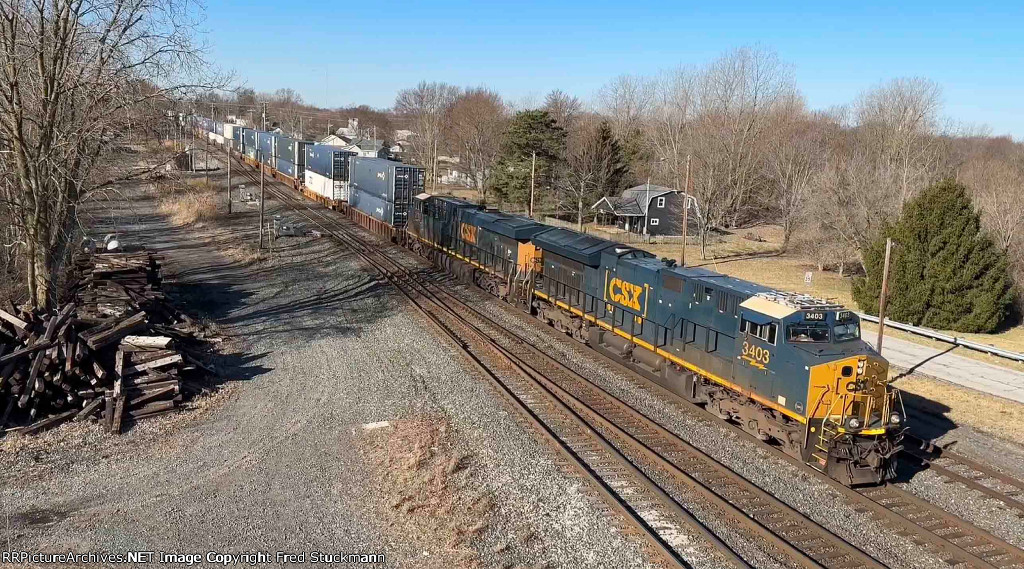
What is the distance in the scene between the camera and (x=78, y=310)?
20.4m

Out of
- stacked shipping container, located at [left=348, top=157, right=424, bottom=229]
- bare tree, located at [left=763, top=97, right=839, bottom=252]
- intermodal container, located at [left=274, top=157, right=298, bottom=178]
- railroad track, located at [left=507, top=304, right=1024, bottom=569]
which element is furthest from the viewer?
intermodal container, located at [left=274, top=157, right=298, bottom=178]

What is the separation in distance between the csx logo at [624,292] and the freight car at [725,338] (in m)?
0.05

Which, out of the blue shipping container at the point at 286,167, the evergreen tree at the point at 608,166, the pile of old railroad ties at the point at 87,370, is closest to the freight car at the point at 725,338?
the pile of old railroad ties at the point at 87,370

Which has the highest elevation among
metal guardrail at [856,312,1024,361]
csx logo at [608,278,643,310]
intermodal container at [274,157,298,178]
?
intermodal container at [274,157,298,178]

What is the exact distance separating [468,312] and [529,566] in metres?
16.4

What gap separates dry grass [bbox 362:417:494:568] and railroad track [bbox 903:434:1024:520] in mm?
9318

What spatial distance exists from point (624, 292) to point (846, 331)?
6.76 meters

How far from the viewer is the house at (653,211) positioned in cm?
6025

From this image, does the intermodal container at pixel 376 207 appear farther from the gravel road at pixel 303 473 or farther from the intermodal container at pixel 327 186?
the gravel road at pixel 303 473

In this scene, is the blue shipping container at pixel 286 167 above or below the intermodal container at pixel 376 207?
above

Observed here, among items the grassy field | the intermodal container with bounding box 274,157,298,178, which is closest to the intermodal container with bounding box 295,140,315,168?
the intermodal container with bounding box 274,157,298,178

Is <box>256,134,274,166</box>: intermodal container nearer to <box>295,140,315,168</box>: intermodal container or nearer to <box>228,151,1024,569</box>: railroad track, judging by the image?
<box>295,140,315,168</box>: intermodal container

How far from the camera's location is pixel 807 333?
545 inches

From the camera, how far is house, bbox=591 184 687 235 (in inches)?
2372
